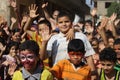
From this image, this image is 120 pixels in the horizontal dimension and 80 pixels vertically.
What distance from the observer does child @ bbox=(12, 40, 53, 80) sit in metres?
4.33

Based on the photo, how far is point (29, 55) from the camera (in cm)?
440

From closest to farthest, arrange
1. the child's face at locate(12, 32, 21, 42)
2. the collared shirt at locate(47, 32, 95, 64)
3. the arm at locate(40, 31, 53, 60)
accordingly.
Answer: the arm at locate(40, 31, 53, 60), the collared shirt at locate(47, 32, 95, 64), the child's face at locate(12, 32, 21, 42)

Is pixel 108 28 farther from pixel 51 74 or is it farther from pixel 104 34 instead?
pixel 51 74

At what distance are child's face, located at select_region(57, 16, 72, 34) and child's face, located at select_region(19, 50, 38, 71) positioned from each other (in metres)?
0.93

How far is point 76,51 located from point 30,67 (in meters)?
0.58

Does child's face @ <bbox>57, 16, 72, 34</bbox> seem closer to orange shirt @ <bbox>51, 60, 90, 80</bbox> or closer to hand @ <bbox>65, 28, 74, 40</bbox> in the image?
hand @ <bbox>65, 28, 74, 40</bbox>

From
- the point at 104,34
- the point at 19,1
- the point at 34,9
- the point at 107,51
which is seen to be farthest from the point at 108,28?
the point at 19,1

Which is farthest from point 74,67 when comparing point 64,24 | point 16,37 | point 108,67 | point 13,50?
point 16,37

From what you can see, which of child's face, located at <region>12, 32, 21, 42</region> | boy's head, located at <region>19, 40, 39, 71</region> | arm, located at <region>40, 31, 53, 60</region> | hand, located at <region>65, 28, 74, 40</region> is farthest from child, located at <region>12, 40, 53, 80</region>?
child's face, located at <region>12, 32, 21, 42</region>

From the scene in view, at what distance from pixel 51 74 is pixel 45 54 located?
80 centimetres

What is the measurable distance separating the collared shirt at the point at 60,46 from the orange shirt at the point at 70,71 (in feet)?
1.56

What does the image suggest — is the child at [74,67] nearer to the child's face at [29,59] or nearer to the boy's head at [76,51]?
the boy's head at [76,51]

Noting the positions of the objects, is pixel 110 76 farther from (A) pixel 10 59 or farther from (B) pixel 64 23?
(A) pixel 10 59

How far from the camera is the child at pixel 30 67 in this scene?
170 inches
